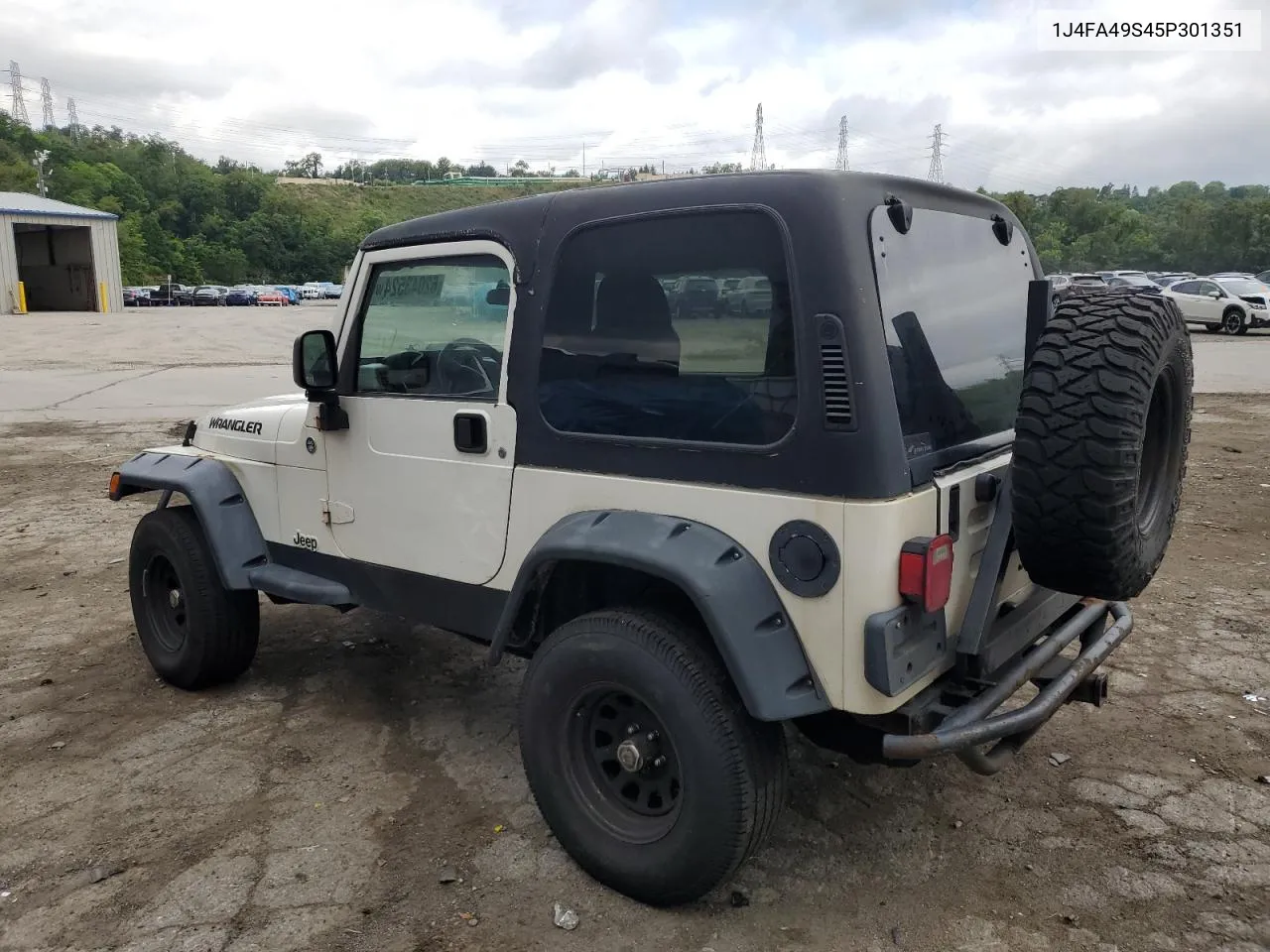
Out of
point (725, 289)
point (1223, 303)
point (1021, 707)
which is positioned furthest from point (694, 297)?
point (1223, 303)

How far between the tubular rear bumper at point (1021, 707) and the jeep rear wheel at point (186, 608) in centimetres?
302

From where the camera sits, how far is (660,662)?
8.56 ft

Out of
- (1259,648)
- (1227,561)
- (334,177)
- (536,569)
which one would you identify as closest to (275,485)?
(536,569)

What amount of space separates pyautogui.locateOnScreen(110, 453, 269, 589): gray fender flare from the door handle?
143 cm

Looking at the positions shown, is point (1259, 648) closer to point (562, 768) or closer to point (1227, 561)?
point (1227, 561)

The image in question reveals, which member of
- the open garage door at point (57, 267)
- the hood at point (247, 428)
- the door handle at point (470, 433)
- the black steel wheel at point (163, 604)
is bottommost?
the black steel wheel at point (163, 604)

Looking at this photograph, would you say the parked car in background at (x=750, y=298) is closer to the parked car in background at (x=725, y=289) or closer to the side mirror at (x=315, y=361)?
the parked car in background at (x=725, y=289)

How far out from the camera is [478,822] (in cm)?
332

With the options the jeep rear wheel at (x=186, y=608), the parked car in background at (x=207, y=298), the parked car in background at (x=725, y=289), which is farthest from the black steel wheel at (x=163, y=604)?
the parked car in background at (x=207, y=298)

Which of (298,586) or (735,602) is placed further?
(298,586)

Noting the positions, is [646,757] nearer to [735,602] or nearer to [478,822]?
[735,602]

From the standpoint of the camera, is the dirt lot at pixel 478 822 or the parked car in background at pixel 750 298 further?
the dirt lot at pixel 478 822

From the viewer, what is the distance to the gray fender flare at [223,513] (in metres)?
4.07

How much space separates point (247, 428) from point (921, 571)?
9.93 ft
